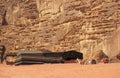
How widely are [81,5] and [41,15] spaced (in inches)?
205

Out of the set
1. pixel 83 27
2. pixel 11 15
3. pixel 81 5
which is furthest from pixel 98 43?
pixel 11 15

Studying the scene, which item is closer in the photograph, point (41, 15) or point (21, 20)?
point (41, 15)

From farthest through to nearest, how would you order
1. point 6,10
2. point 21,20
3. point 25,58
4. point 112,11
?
point 6,10 < point 21,20 < point 112,11 < point 25,58

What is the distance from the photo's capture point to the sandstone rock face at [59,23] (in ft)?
65.9

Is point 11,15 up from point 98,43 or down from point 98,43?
up

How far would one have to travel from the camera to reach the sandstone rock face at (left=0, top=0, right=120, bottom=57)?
20.1 meters

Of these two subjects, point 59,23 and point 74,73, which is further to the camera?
point 59,23

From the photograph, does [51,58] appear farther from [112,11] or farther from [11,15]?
[11,15]

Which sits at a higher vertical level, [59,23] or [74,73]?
[59,23]

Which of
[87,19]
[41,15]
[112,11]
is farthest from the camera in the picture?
[41,15]

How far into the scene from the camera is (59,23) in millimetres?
23328

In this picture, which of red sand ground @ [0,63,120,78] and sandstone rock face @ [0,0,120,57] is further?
sandstone rock face @ [0,0,120,57]

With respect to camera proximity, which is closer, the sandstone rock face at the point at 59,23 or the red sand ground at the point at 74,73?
the red sand ground at the point at 74,73

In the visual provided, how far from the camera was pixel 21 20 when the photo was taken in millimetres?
27656
